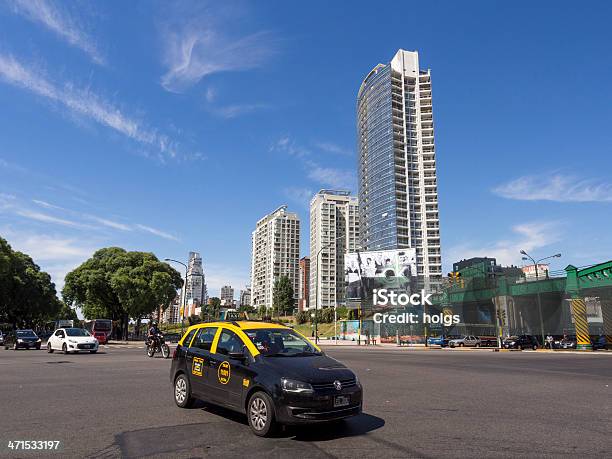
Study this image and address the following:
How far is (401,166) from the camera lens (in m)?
143

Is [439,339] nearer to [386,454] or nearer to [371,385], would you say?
[371,385]

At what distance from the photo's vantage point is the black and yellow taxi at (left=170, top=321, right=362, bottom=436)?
247 inches

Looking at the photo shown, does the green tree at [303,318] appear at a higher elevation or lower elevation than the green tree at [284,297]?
lower

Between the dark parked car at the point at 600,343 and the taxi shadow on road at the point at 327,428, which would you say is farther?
the dark parked car at the point at 600,343

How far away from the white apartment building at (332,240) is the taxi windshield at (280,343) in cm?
17157

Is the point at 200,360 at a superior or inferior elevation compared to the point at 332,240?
inferior

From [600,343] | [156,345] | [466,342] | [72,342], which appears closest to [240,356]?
[156,345]

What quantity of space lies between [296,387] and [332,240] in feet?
577

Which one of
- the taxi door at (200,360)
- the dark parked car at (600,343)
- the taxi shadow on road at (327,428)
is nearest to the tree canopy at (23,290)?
the taxi door at (200,360)

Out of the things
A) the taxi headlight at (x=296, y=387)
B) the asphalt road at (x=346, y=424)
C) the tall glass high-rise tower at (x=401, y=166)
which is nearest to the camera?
the asphalt road at (x=346, y=424)

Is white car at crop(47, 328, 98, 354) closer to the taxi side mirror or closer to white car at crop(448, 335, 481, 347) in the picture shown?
the taxi side mirror

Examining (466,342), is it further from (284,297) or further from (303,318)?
(284,297)

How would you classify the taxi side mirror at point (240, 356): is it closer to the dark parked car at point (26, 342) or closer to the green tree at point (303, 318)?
the dark parked car at point (26, 342)

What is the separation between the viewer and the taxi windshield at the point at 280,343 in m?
7.26
